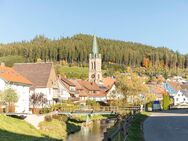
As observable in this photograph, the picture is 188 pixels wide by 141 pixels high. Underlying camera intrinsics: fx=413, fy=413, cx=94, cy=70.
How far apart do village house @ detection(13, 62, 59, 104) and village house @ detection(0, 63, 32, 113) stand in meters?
10.7

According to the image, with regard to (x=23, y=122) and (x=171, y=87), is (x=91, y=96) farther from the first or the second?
(x=23, y=122)

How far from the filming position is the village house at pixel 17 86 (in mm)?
61053

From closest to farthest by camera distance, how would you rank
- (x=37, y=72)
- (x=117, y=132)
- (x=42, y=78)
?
(x=117, y=132) → (x=42, y=78) → (x=37, y=72)

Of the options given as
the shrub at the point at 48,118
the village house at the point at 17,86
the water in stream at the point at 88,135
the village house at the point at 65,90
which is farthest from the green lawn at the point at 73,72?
the shrub at the point at 48,118

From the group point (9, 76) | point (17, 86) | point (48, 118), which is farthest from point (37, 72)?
point (48, 118)

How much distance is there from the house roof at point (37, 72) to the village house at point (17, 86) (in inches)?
487

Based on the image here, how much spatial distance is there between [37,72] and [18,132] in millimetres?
43289

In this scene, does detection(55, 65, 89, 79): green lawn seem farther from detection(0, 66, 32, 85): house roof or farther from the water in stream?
the water in stream

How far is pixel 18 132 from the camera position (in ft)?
135

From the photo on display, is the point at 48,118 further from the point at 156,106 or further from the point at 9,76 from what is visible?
the point at 156,106

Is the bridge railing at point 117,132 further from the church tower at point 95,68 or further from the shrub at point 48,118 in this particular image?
the church tower at point 95,68

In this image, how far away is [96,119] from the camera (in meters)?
73.4

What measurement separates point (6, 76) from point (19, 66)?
978 inches

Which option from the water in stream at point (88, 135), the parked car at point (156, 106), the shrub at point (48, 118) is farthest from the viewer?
the parked car at point (156, 106)
